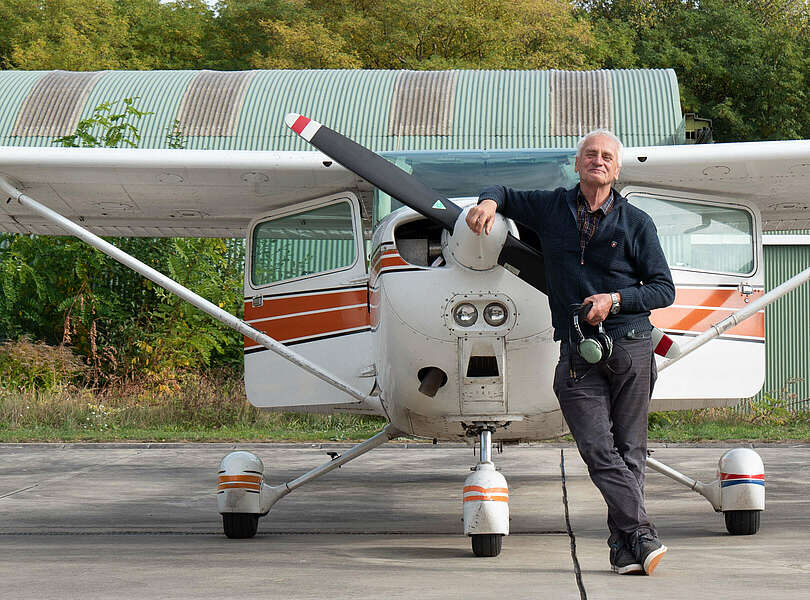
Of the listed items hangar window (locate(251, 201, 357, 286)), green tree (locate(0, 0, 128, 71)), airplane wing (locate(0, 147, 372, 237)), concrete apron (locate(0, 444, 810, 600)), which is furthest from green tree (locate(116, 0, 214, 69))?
hangar window (locate(251, 201, 357, 286))

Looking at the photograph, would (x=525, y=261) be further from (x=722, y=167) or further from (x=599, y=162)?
(x=722, y=167)

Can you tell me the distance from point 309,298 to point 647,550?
310 centimetres

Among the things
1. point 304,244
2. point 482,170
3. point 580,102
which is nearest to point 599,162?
point 482,170

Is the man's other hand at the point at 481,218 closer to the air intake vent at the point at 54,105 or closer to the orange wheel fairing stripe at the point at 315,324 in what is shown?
the orange wheel fairing stripe at the point at 315,324


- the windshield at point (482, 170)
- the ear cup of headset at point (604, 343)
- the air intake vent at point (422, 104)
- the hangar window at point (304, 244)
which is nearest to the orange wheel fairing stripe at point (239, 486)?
the hangar window at point (304, 244)

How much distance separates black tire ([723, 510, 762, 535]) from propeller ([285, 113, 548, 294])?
2.01m

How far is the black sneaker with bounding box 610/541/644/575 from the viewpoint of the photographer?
3971 millimetres

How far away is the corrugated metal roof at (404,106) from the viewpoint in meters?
17.5

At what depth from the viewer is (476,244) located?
14.4 feet

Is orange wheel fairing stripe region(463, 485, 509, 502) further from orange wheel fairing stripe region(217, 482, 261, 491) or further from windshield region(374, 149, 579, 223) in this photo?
orange wheel fairing stripe region(217, 482, 261, 491)

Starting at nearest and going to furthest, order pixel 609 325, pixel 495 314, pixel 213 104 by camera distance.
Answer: pixel 609 325 → pixel 495 314 → pixel 213 104

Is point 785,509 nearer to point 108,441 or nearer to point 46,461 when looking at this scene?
point 46,461

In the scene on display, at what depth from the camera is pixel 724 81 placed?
3500cm

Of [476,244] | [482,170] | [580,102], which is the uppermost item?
[580,102]
